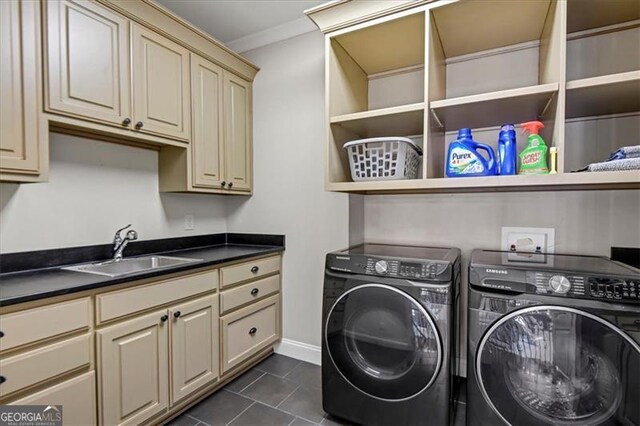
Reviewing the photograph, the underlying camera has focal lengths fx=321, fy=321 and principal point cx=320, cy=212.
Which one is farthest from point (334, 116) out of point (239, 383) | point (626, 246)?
point (239, 383)

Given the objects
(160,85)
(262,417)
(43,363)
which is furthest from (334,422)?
(160,85)

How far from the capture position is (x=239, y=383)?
6.99 feet

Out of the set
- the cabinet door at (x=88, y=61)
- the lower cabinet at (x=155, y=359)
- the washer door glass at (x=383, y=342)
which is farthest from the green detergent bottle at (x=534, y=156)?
the cabinet door at (x=88, y=61)

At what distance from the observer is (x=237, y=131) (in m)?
2.50

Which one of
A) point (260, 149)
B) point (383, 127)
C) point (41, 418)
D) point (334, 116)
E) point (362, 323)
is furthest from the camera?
point (260, 149)

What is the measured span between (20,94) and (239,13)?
1485mm

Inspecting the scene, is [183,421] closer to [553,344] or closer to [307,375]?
[307,375]

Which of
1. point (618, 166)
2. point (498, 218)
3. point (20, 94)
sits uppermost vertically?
point (20, 94)

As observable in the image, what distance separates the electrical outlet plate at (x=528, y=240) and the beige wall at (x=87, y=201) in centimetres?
222

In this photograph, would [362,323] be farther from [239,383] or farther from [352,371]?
[239,383]

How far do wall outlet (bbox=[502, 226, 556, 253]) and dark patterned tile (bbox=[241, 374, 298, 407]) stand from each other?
1.61m

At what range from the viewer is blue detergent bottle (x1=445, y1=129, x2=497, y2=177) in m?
1.58

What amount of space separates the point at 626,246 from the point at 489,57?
1.28 metres

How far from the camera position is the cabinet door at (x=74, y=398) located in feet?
4.00
